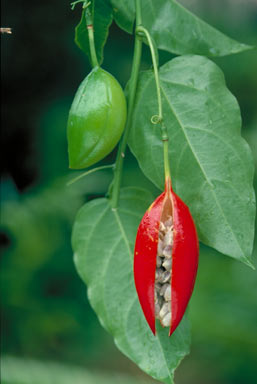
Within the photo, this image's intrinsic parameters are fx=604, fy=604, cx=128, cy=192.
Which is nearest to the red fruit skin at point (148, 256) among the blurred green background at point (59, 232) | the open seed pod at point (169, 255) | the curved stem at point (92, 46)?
the open seed pod at point (169, 255)

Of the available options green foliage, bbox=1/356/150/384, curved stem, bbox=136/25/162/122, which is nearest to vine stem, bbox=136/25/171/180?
curved stem, bbox=136/25/162/122

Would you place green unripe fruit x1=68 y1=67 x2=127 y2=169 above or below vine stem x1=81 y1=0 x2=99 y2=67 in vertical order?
below

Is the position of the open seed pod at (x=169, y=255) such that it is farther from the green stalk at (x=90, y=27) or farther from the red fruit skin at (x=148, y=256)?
the green stalk at (x=90, y=27)

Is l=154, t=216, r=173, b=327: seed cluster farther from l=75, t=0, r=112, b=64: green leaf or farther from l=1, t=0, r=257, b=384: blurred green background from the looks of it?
l=1, t=0, r=257, b=384: blurred green background

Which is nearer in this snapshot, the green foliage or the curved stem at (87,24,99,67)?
the curved stem at (87,24,99,67)

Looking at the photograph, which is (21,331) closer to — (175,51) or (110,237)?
(110,237)

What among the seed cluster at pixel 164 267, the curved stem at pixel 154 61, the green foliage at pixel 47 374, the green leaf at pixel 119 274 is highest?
the curved stem at pixel 154 61

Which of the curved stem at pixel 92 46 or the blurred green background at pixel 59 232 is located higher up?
the curved stem at pixel 92 46

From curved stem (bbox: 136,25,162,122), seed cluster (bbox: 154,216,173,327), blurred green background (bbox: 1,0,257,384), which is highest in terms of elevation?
curved stem (bbox: 136,25,162,122)
